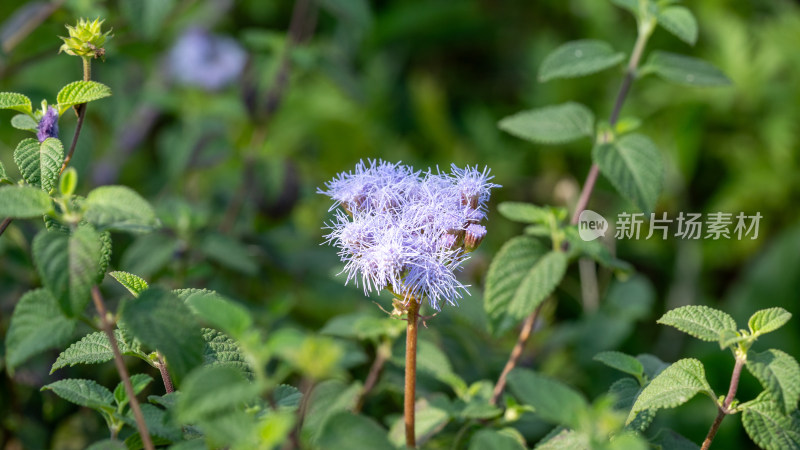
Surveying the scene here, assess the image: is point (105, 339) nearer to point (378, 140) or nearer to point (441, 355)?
point (441, 355)

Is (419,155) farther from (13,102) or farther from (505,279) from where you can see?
(13,102)

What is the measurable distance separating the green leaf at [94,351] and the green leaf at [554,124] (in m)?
0.64

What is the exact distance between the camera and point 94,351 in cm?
78

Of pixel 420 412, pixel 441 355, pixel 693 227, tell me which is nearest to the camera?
pixel 420 412

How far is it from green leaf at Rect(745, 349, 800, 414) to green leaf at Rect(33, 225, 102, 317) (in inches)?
26.0

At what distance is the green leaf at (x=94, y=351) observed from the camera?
765 mm

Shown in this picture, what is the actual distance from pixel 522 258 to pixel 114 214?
2.01ft

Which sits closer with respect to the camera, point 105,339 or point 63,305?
point 63,305

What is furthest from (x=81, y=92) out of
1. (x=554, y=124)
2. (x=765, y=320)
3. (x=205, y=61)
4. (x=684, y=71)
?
(x=205, y=61)

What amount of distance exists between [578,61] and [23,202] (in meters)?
0.85

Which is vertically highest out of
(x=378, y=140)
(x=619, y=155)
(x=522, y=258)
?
(x=378, y=140)

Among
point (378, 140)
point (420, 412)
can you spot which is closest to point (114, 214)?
point (420, 412)

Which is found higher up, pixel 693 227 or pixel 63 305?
pixel 693 227

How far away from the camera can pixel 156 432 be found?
2.29ft
